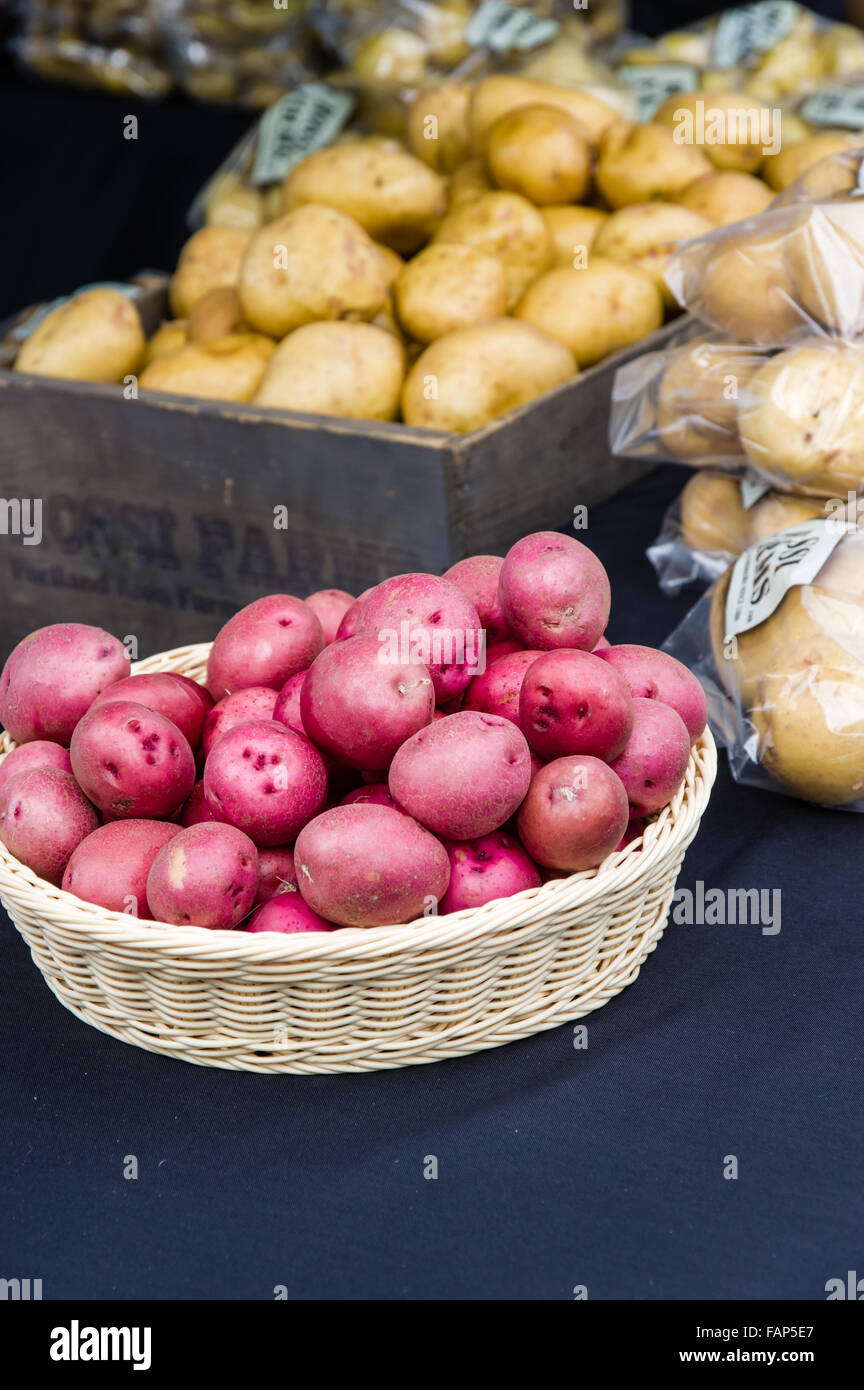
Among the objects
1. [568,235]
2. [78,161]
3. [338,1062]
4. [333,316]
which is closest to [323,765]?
[338,1062]

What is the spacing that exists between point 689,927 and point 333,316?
1076 mm

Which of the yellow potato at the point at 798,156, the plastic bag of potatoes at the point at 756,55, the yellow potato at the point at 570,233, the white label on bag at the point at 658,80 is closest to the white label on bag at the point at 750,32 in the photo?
the plastic bag of potatoes at the point at 756,55

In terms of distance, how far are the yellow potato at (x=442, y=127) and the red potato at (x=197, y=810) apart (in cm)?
160

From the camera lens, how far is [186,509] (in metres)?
1.75

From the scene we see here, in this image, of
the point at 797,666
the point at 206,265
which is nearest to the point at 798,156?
the point at 206,265

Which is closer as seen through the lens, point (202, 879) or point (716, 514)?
point (202, 879)

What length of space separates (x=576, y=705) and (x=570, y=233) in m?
1.32

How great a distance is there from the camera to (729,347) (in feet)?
4.71

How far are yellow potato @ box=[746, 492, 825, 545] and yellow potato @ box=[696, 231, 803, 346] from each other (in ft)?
0.59

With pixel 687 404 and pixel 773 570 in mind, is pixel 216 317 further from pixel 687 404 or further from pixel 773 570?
pixel 773 570

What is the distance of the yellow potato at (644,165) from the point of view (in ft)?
6.41

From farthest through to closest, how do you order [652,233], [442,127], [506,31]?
[506,31]
[442,127]
[652,233]

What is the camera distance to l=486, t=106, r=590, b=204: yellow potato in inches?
76.4

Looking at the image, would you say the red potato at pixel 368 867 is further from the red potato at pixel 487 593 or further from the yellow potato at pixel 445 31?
the yellow potato at pixel 445 31
